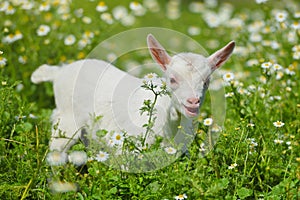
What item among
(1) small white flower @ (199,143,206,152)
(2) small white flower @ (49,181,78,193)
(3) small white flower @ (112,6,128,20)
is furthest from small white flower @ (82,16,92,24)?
(2) small white flower @ (49,181,78,193)

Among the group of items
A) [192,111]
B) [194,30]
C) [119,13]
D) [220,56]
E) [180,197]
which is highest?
[194,30]

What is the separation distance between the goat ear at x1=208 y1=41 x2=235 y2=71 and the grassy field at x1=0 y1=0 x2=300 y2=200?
322mm

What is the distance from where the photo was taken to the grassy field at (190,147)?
8.75 ft

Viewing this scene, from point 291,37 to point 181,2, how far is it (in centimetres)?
479

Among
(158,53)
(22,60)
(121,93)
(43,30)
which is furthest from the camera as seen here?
(43,30)

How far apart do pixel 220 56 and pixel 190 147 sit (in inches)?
20.5

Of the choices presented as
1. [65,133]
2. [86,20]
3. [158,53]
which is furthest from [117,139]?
[86,20]

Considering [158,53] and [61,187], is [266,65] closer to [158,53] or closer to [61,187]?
[158,53]

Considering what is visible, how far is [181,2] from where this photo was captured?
9.27m

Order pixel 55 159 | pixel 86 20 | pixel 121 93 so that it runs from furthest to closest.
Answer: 1. pixel 86 20
2. pixel 121 93
3. pixel 55 159

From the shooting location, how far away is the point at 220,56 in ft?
9.97

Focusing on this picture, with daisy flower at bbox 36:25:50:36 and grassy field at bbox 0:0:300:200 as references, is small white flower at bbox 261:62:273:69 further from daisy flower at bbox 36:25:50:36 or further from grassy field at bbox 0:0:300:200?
daisy flower at bbox 36:25:50:36

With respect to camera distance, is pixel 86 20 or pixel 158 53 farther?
pixel 86 20

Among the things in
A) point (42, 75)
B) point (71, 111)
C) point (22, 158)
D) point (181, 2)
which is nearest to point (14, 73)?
point (42, 75)
